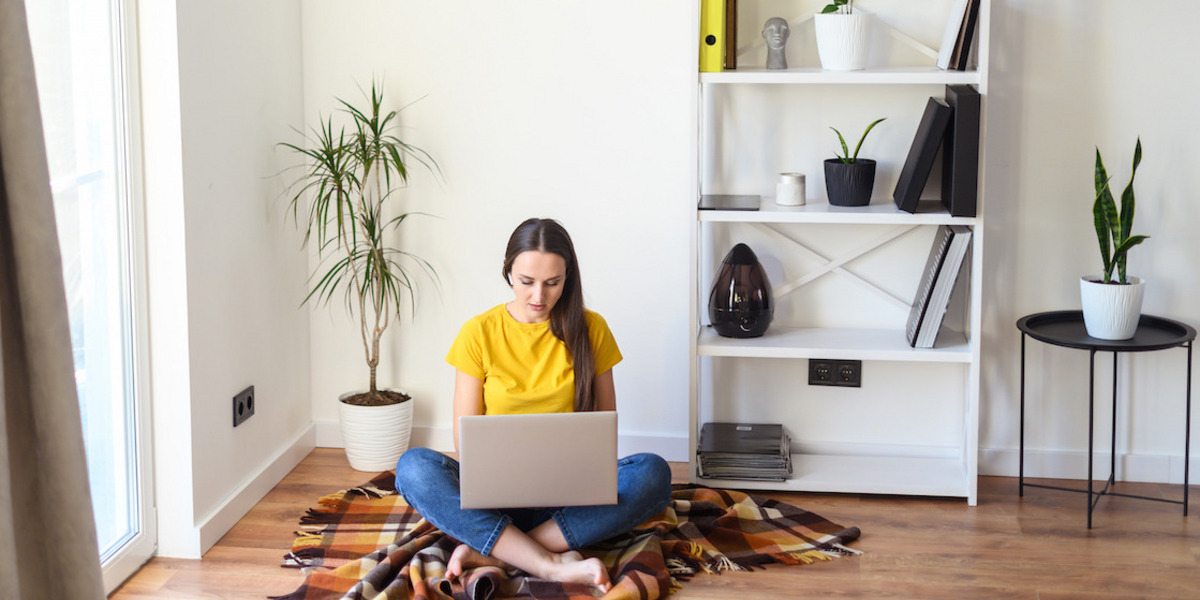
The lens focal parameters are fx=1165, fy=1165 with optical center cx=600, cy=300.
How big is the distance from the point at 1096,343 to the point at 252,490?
2135 millimetres

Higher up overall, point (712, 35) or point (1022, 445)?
point (712, 35)

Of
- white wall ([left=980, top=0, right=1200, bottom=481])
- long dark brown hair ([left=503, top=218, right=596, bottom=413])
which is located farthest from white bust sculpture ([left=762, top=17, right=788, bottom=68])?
long dark brown hair ([left=503, top=218, right=596, bottom=413])

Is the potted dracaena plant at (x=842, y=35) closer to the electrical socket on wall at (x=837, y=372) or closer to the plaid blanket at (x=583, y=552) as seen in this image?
the electrical socket on wall at (x=837, y=372)

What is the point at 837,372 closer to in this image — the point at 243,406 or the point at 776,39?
the point at 776,39

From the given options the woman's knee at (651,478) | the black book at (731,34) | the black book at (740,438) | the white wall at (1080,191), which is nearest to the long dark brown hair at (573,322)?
the woman's knee at (651,478)

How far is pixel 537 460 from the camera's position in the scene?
7.71 feet

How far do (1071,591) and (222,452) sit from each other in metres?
1.97

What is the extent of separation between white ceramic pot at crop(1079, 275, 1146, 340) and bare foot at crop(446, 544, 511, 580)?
5.08 ft

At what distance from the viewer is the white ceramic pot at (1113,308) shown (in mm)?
2811

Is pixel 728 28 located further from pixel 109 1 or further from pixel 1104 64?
pixel 109 1

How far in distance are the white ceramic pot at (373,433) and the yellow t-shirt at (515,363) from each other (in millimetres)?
640

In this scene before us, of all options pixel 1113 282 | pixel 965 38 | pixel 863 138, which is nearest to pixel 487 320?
pixel 863 138

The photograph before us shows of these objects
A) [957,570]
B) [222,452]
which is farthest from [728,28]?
[222,452]

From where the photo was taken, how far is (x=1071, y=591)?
2.49 m
